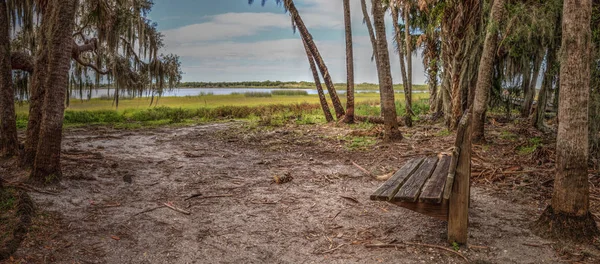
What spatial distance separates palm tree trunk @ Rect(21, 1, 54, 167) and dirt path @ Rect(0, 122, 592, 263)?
0.72 meters

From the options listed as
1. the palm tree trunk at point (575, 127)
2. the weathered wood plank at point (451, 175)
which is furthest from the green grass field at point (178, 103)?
the palm tree trunk at point (575, 127)

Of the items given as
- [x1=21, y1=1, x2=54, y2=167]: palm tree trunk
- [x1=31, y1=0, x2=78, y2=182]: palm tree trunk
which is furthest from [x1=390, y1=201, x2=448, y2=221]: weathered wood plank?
[x1=21, y1=1, x2=54, y2=167]: palm tree trunk

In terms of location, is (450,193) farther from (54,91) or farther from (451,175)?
(54,91)

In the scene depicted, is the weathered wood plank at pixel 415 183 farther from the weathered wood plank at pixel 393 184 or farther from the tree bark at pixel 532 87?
the tree bark at pixel 532 87

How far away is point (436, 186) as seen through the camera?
4195 mm

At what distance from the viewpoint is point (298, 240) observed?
4.65m

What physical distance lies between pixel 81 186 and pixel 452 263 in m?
6.10

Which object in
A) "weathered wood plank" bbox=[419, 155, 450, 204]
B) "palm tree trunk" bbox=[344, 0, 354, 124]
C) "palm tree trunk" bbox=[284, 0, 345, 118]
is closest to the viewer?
"weathered wood plank" bbox=[419, 155, 450, 204]

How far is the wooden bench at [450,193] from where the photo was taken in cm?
383

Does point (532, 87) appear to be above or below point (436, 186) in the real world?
above

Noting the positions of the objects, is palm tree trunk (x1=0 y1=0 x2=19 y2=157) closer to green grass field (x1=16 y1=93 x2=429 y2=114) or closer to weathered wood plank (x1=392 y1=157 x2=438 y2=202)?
weathered wood plank (x1=392 y1=157 x2=438 y2=202)

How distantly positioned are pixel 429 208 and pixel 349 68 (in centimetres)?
1444

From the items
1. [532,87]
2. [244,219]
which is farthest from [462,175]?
[532,87]

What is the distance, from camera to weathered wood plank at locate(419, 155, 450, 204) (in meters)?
3.74
